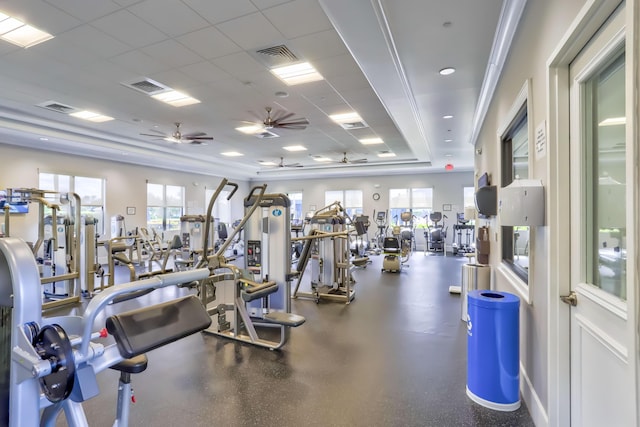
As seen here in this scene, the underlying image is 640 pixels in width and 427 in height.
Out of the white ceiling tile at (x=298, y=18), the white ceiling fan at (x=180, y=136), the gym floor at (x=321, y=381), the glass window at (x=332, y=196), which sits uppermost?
the white ceiling tile at (x=298, y=18)

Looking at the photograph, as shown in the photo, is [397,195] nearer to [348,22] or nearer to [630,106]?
[348,22]

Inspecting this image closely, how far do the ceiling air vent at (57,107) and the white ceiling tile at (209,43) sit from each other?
3.70 m

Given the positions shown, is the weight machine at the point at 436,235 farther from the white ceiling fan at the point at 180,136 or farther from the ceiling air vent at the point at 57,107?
the ceiling air vent at the point at 57,107

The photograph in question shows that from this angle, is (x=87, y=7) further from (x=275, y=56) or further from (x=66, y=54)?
(x=275, y=56)

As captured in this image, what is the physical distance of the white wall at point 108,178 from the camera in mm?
7762

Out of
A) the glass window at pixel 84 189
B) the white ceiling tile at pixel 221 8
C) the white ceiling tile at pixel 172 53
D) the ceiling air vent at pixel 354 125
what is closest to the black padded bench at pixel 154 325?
the white ceiling tile at pixel 221 8

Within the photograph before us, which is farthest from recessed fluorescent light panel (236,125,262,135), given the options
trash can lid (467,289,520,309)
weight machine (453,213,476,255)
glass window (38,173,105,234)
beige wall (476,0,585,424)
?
weight machine (453,213,476,255)

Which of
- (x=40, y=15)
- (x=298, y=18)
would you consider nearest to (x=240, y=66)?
(x=298, y=18)

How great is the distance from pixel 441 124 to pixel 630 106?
5961mm

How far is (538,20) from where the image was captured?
2258 mm

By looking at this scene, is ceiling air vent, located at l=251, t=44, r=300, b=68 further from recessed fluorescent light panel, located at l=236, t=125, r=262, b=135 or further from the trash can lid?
the trash can lid

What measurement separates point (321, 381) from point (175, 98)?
506 cm

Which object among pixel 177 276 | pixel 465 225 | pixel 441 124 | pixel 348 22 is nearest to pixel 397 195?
pixel 465 225

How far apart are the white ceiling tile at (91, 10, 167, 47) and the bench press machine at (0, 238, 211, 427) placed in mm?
3092
